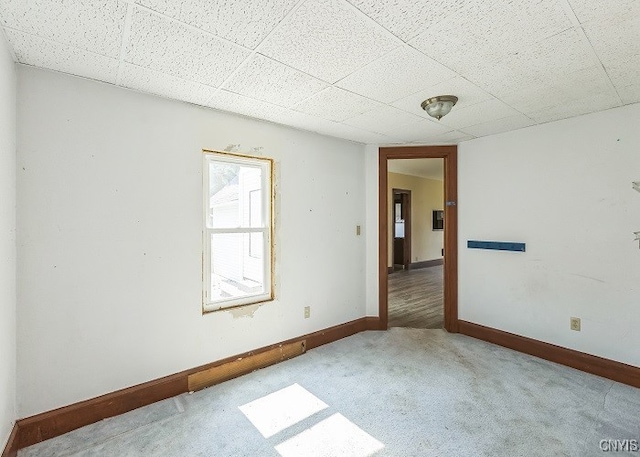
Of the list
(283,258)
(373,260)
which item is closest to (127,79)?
(283,258)

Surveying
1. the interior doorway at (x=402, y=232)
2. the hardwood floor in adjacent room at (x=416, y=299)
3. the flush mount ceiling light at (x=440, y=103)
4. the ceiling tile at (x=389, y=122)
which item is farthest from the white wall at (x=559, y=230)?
the interior doorway at (x=402, y=232)

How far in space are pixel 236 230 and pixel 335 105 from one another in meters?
1.43

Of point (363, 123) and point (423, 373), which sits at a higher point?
point (363, 123)

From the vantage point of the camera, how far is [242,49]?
1.67 m

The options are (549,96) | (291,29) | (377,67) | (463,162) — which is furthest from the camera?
(463,162)

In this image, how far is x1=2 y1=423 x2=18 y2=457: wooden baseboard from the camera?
1.58 m

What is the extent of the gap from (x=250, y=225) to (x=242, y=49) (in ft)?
5.38

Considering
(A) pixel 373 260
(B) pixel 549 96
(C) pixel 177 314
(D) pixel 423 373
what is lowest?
(D) pixel 423 373

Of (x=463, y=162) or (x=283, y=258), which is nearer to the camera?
(x=283, y=258)

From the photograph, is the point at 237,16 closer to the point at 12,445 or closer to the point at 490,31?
the point at 490,31

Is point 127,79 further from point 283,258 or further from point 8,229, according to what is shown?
point 283,258

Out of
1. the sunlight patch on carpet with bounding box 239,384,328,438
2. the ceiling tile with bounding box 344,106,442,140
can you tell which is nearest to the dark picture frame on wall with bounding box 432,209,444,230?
the ceiling tile with bounding box 344,106,442,140

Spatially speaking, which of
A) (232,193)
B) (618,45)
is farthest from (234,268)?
(618,45)

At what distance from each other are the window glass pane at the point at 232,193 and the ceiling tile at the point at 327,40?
1.27 metres
